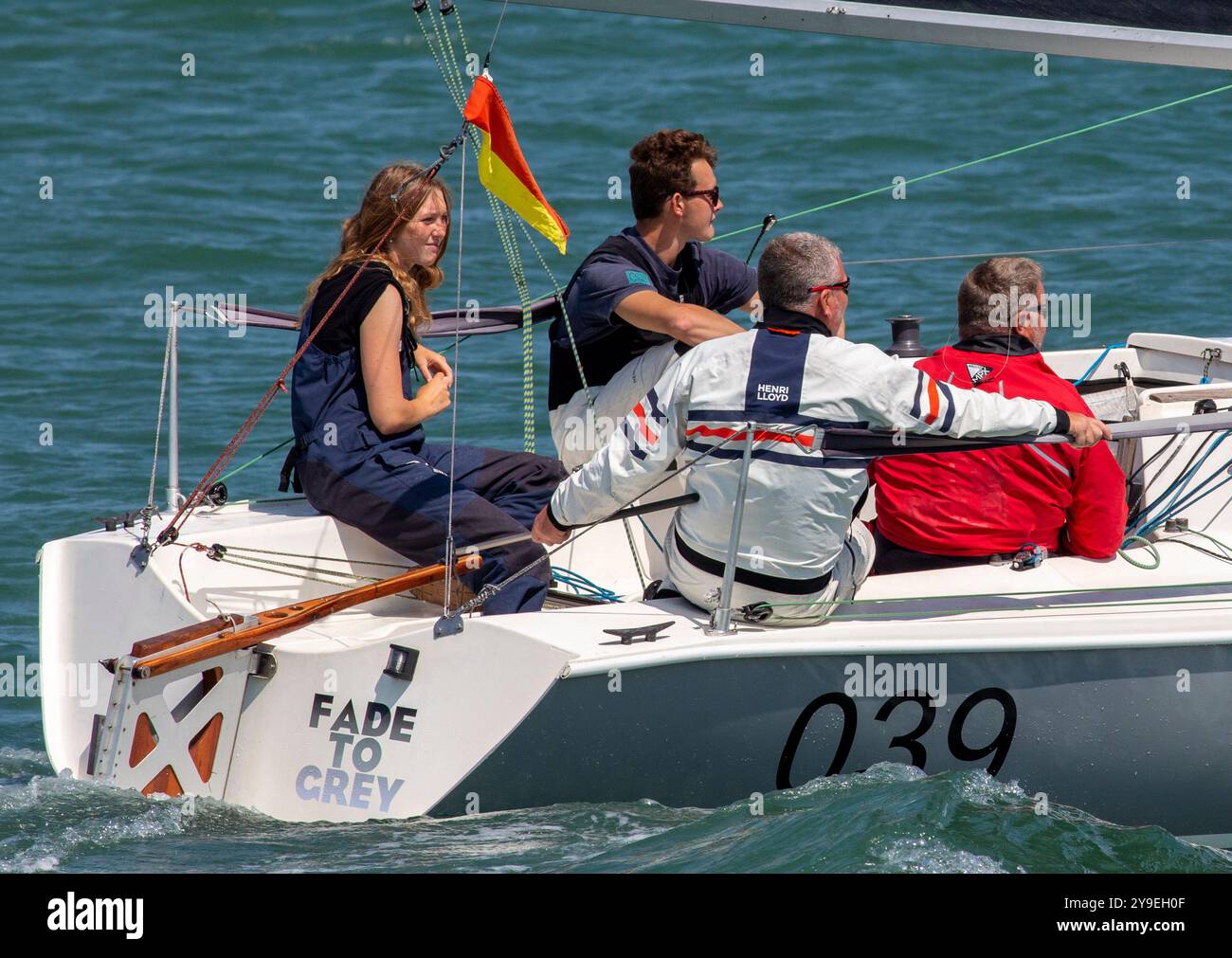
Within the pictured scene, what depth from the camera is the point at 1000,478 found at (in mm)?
4230

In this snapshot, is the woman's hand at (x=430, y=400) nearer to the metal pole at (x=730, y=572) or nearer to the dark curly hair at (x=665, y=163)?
the dark curly hair at (x=665, y=163)

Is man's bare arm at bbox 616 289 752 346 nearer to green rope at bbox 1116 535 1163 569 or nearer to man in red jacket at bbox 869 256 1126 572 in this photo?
man in red jacket at bbox 869 256 1126 572

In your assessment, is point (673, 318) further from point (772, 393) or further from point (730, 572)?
point (730, 572)

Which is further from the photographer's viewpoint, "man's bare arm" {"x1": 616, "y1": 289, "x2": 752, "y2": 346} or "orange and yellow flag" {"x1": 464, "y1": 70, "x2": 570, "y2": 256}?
"man's bare arm" {"x1": 616, "y1": 289, "x2": 752, "y2": 346}

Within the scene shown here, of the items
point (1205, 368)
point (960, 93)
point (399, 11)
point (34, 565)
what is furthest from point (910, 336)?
point (399, 11)

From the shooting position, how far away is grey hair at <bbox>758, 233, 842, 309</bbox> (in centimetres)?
378

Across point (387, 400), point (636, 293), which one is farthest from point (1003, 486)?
point (387, 400)

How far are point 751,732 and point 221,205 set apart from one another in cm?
851

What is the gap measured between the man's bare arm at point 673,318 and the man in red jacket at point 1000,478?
53cm

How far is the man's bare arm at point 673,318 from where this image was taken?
441 cm
